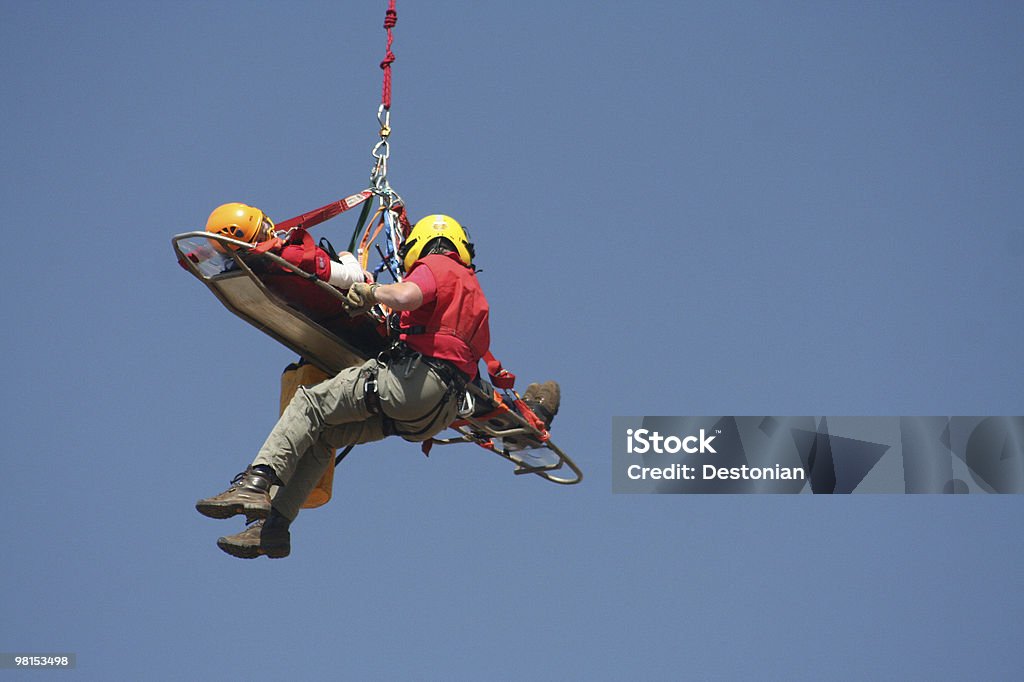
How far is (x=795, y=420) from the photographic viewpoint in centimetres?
2281

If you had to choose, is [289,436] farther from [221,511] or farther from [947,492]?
[947,492]

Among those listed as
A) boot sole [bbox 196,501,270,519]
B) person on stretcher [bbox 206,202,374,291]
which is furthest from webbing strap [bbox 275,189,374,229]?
boot sole [bbox 196,501,270,519]

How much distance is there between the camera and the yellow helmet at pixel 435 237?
44.9 ft

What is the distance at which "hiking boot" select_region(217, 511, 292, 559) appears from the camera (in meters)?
13.4

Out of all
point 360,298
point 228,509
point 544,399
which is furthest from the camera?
point 544,399

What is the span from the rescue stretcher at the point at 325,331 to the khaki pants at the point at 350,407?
400mm

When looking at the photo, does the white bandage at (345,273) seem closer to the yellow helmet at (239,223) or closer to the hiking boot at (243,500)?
the yellow helmet at (239,223)

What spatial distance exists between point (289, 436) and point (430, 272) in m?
1.58

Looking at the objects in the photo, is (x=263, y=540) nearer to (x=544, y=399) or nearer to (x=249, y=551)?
(x=249, y=551)

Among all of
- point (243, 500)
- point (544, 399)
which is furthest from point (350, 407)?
point (544, 399)

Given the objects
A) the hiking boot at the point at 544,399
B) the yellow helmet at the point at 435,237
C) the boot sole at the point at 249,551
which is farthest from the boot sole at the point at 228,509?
the hiking boot at the point at 544,399

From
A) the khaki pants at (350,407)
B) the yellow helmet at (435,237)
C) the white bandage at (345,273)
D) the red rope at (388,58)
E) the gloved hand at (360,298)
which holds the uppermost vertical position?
the red rope at (388,58)

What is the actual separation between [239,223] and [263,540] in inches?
94.4

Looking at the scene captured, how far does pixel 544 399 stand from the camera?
15633mm
